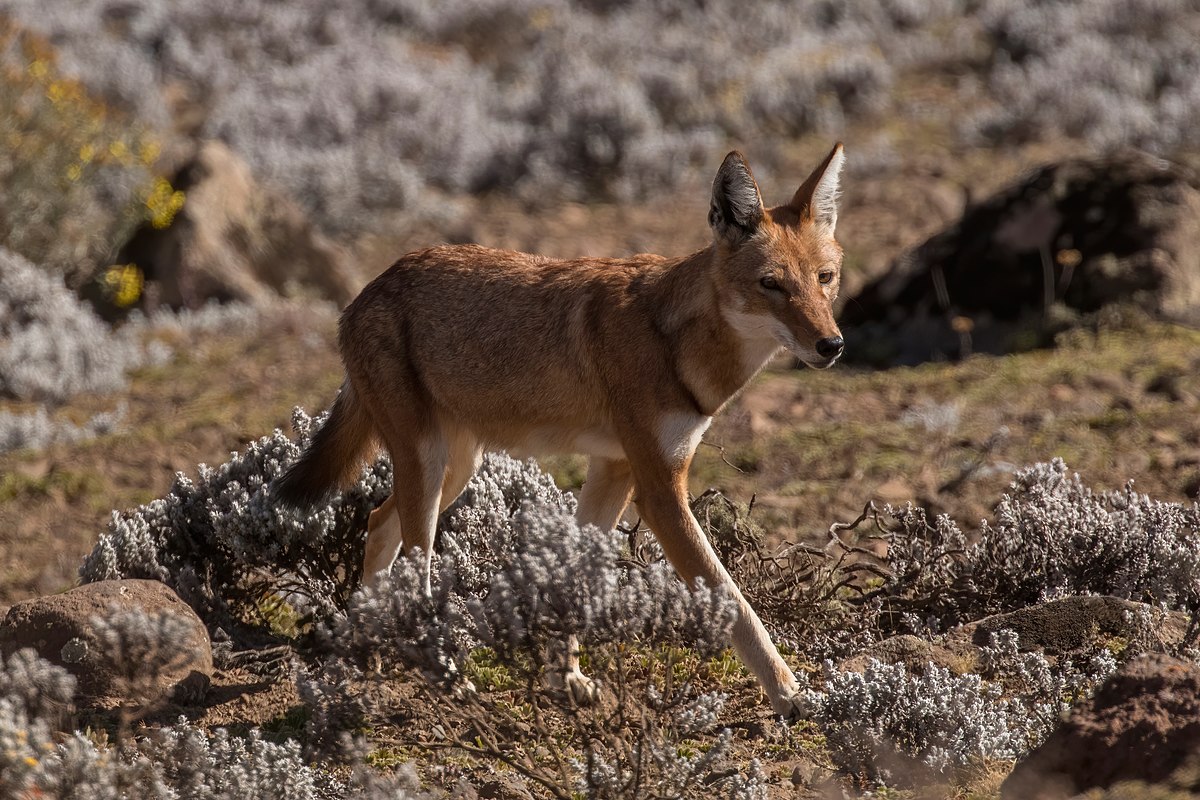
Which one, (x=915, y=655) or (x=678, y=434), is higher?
(x=678, y=434)

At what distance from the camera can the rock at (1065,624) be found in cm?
513

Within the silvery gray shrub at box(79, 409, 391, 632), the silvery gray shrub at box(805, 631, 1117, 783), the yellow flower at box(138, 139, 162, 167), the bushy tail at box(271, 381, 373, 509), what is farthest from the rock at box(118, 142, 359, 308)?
the silvery gray shrub at box(805, 631, 1117, 783)

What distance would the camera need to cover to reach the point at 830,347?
4.74m

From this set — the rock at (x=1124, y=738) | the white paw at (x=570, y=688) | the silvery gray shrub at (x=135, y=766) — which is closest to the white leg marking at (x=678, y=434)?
the white paw at (x=570, y=688)

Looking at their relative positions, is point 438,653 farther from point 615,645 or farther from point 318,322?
point 318,322

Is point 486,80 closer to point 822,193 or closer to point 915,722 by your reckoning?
point 822,193

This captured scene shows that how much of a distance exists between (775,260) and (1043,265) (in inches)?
228

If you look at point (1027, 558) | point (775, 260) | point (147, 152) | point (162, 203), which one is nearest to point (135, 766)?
point (775, 260)

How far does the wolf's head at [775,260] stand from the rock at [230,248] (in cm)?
775

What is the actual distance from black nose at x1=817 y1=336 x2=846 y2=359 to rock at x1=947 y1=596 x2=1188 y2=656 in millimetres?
1275

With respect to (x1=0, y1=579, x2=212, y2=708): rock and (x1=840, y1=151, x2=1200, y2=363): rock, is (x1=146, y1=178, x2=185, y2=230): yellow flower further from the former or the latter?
(x1=0, y1=579, x2=212, y2=708): rock

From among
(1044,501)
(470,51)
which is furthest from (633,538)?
(470,51)

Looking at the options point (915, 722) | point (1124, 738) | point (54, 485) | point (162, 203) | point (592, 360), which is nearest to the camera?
point (1124, 738)

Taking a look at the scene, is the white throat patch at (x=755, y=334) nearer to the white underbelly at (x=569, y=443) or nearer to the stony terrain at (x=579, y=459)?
the stony terrain at (x=579, y=459)
